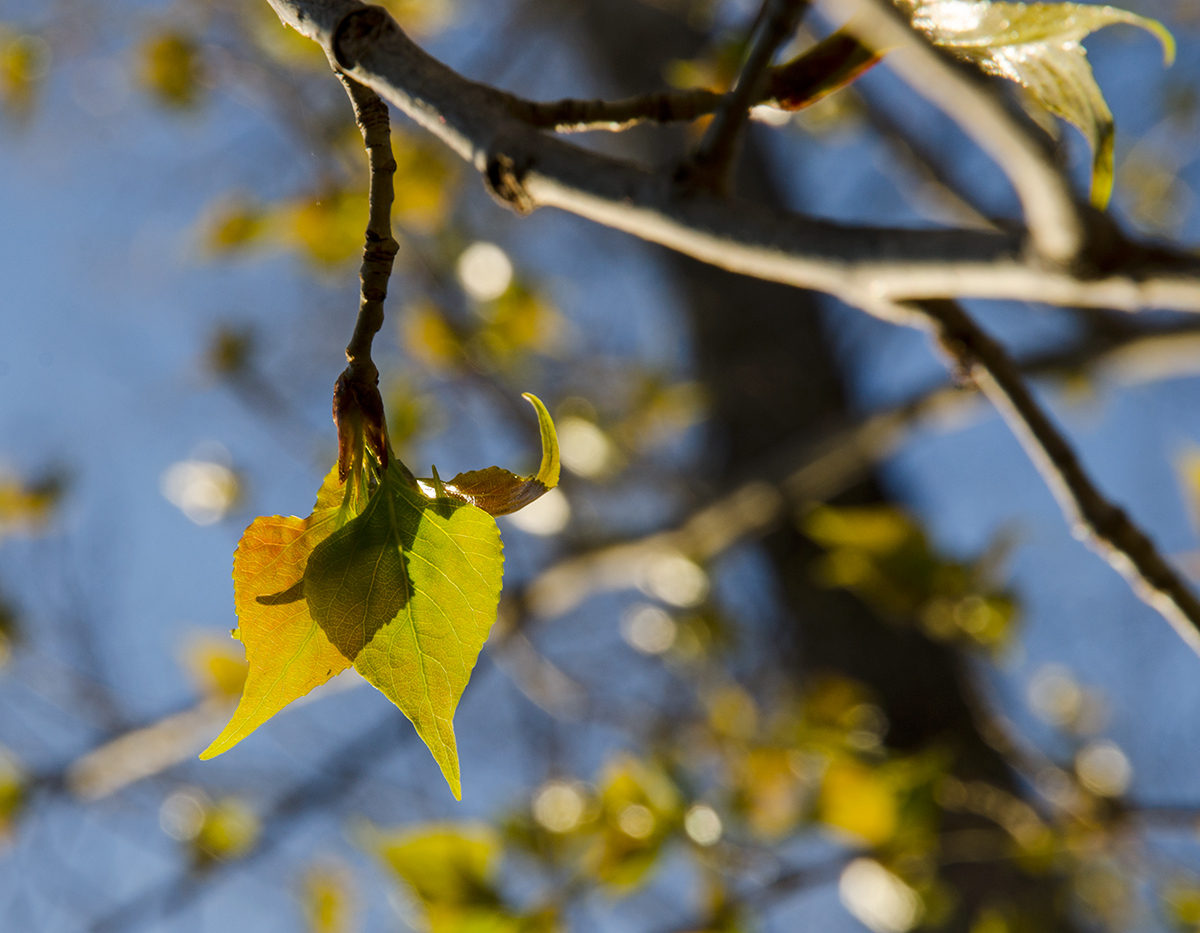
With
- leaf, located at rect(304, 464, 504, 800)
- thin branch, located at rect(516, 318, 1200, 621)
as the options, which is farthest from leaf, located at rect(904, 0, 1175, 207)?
thin branch, located at rect(516, 318, 1200, 621)

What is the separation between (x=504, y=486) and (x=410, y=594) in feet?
0.17

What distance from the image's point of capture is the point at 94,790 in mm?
1340

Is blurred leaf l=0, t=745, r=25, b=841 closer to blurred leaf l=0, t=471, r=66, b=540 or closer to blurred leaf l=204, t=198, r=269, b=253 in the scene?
blurred leaf l=0, t=471, r=66, b=540

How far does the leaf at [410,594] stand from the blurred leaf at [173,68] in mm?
1319

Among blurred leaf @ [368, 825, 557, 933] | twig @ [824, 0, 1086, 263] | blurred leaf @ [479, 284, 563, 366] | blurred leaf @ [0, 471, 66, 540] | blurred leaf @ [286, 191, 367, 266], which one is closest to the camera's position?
twig @ [824, 0, 1086, 263]

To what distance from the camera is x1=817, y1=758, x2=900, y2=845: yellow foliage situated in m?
0.85

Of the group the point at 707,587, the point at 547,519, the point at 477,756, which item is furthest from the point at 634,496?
the point at 477,756

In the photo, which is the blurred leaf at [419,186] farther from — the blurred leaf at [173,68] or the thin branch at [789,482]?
the thin branch at [789,482]

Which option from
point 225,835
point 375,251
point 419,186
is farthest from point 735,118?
point 225,835

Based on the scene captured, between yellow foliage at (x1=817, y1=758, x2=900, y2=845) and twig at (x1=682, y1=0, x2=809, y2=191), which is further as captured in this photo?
yellow foliage at (x1=817, y1=758, x2=900, y2=845)

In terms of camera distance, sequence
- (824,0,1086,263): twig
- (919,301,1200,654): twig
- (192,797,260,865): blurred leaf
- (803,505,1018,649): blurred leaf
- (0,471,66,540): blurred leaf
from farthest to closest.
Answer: (0,471,66,540): blurred leaf
(192,797,260,865): blurred leaf
(803,505,1018,649): blurred leaf
(919,301,1200,654): twig
(824,0,1086,263): twig

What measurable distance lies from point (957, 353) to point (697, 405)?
1289 millimetres

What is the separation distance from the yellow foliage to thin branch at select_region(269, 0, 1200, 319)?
0.69m

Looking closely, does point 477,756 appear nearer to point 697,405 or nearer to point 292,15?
point 697,405
